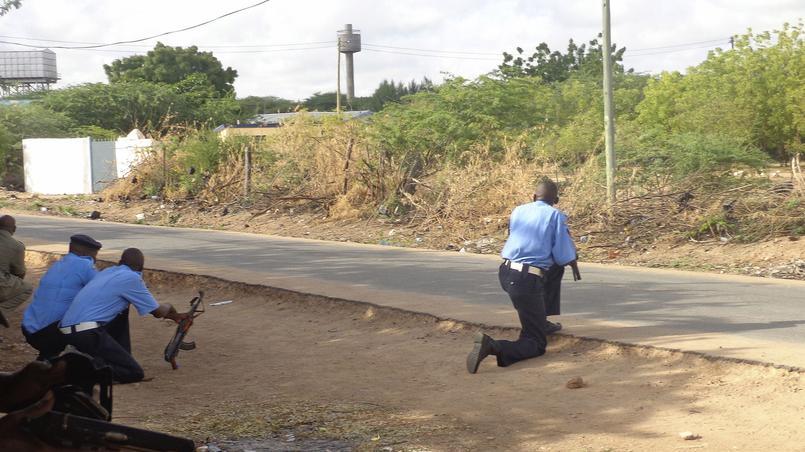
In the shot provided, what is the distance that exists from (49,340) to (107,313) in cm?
71

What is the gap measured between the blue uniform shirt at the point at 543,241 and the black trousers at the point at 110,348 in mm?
3281

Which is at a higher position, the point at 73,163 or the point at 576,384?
the point at 73,163

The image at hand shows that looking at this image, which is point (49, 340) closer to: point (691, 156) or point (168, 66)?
point (691, 156)

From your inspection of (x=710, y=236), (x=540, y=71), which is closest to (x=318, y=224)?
(x=710, y=236)

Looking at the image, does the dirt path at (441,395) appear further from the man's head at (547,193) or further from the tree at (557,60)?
the tree at (557,60)

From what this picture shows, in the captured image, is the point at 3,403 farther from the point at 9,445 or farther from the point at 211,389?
the point at 211,389

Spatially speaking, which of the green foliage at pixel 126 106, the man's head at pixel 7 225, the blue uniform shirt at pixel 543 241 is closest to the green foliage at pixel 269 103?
the green foliage at pixel 126 106

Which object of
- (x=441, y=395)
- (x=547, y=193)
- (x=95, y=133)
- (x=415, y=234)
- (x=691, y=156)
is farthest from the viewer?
(x=95, y=133)

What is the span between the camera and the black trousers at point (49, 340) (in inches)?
319

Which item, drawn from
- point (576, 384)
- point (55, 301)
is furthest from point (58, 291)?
point (576, 384)

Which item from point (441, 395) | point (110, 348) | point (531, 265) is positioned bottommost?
point (441, 395)

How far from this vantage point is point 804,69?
34.0 meters

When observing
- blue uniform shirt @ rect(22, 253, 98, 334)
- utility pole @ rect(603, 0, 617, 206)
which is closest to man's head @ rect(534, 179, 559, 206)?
blue uniform shirt @ rect(22, 253, 98, 334)

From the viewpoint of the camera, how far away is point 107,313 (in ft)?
25.7
